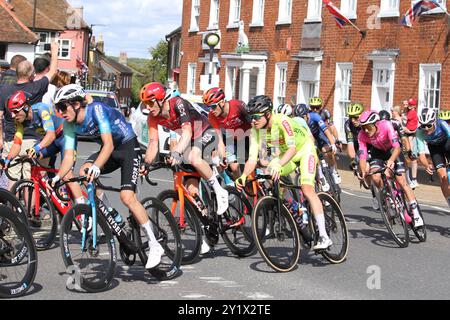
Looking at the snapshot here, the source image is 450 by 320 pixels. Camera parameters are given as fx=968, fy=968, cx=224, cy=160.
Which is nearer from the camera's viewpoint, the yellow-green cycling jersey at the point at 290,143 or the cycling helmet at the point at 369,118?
the yellow-green cycling jersey at the point at 290,143

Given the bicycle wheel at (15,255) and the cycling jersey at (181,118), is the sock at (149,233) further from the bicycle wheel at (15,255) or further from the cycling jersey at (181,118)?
the cycling jersey at (181,118)

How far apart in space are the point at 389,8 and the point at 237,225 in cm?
1918

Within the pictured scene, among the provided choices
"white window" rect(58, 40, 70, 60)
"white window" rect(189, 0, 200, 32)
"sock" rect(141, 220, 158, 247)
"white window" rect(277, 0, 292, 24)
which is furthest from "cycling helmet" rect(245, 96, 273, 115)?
"white window" rect(58, 40, 70, 60)

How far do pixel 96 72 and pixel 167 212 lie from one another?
124m

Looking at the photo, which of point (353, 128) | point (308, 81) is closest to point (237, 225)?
point (353, 128)

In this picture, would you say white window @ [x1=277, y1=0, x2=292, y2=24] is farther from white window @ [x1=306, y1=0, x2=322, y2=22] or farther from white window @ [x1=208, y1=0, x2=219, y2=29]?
white window @ [x1=208, y1=0, x2=219, y2=29]

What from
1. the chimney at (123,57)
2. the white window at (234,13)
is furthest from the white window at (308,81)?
the chimney at (123,57)

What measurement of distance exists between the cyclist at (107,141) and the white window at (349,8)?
2210cm

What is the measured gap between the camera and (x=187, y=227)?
9859 millimetres

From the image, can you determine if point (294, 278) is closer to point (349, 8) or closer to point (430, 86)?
point (430, 86)

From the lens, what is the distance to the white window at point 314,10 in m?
32.8

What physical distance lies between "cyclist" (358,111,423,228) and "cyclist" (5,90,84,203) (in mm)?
3850

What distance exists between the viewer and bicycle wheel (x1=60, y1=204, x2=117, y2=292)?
325 inches
